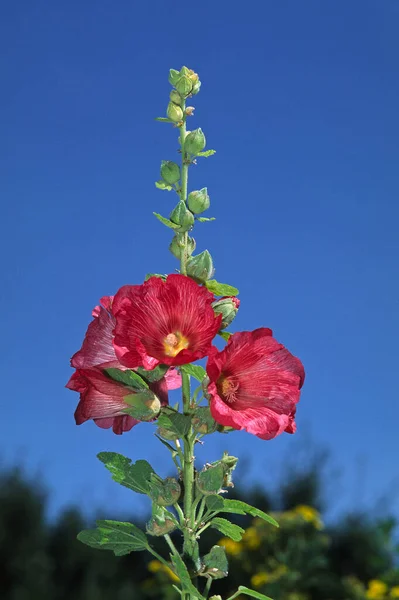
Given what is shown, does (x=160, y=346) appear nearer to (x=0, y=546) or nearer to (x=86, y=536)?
(x=86, y=536)

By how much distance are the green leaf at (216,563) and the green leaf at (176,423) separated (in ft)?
0.85

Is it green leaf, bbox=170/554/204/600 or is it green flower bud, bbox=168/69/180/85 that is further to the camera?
green flower bud, bbox=168/69/180/85

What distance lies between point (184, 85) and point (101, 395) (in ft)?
2.48

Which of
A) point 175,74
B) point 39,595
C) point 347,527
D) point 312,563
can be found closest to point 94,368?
point 175,74

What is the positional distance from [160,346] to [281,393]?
27cm

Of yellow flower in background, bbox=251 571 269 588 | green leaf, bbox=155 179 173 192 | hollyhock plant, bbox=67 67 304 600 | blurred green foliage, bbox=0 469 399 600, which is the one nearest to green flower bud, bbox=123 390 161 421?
hollyhock plant, bbox=67 67 304 600

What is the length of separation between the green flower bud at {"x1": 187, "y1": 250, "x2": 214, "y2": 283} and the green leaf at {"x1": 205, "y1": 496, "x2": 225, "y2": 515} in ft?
1.51

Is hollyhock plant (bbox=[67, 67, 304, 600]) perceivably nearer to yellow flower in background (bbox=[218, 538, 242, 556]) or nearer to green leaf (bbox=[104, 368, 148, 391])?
green leaf (bbox=[104, 368, 148, 391])

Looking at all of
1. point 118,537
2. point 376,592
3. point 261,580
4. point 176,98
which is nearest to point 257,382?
point 118,537

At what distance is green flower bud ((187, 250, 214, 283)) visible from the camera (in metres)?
1.60

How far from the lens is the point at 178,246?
1.66 m

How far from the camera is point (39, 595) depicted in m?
5.62

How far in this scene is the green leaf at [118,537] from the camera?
5.24 feet

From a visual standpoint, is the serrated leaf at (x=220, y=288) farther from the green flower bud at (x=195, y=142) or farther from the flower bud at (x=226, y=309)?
the green flower bud at (x=195, y=142)
